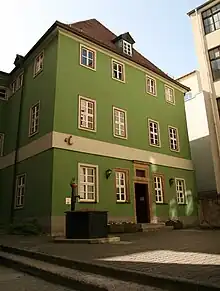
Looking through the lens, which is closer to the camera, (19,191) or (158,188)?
(19,191)

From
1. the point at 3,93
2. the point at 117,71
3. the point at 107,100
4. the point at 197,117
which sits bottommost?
the point at 107,100

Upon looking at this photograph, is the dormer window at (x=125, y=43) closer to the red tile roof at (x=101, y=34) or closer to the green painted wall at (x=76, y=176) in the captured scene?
the red tile roof at (x=101, y=34)

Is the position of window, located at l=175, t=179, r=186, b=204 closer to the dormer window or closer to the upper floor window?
the upper floor window

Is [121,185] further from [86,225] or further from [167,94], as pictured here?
[167,94]

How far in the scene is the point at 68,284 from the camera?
4254mm

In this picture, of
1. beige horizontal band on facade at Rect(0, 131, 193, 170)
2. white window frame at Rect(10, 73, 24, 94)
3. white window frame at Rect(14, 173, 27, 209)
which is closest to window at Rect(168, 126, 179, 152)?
beige horizontal band on facade at Rect(0, 131, 193, 170)

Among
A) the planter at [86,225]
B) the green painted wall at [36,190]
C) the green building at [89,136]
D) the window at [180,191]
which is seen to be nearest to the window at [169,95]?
the green building at [89,136]

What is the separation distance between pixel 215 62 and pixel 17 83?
45.2ft

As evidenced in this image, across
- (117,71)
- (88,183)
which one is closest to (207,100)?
(117,71)

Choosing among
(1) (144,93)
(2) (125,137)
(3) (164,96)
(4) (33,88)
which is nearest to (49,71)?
(4) (33,88)

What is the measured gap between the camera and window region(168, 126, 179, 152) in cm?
1827

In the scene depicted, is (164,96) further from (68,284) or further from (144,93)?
(68,284)

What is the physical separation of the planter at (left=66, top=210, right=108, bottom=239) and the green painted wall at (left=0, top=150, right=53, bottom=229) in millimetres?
3287

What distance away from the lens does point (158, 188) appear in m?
16.3
